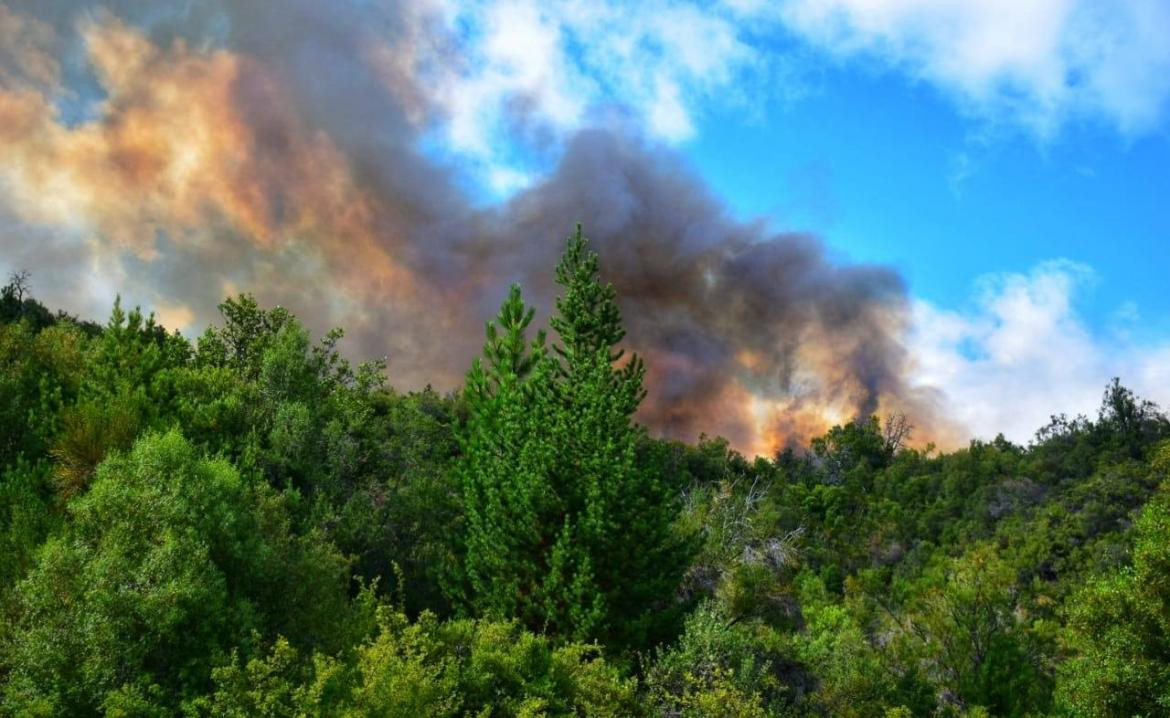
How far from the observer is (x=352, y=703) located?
2570cm

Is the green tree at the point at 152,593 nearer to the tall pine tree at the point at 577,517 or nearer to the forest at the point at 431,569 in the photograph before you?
the forest at the point at 431,569

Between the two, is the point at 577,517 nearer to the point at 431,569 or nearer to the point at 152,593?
the point at 431,569

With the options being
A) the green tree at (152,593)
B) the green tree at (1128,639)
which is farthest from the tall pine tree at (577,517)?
the green tree at (1128,639)

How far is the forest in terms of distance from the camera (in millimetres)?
27594

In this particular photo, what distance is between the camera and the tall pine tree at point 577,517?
38.8m

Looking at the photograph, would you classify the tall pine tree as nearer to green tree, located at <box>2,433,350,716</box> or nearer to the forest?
the forest

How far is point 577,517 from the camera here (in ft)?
132

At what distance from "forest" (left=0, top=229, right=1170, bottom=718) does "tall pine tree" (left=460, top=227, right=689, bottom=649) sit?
0.14m

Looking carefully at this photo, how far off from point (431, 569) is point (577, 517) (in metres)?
11.2

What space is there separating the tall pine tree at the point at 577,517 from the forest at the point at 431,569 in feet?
0.47

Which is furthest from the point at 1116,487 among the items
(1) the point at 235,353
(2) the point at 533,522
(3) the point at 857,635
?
(1) the point at 235,353

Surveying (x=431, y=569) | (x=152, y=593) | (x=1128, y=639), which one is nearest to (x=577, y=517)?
(x=431, y=569)

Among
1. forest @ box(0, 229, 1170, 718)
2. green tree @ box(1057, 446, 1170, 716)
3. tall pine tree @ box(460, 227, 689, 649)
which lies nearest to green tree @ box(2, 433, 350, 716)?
forest @ box(0, 229, 1170, 718)

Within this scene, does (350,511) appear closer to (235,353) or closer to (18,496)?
(18,496)
